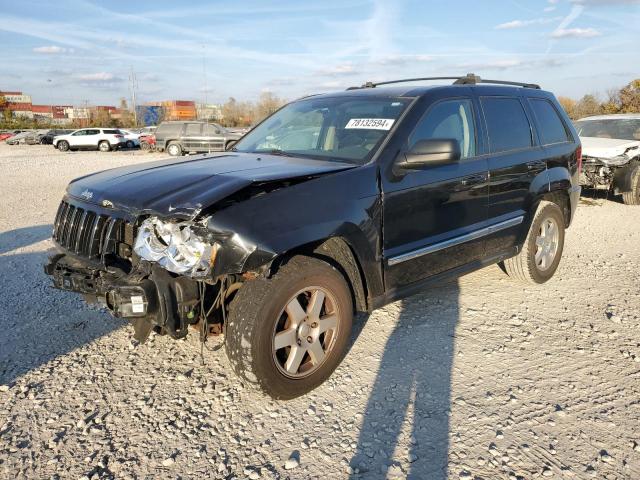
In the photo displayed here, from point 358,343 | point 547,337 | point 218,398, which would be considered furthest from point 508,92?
point 218,398

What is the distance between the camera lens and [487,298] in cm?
494

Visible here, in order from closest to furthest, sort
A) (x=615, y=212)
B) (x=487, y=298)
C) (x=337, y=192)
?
(x=337, y=192) < (x=487, y=298) < (x=615, y=212)

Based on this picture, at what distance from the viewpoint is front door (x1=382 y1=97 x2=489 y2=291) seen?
3.54 m

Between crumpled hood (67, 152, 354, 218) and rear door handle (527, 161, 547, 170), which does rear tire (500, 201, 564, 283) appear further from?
crumpled hood (67, 152, 354, 218)

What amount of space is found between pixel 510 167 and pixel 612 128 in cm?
814

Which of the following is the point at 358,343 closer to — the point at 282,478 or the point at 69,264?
the point at 282,478

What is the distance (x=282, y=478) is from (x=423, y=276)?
1.93 meters

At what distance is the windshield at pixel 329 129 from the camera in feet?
12.1

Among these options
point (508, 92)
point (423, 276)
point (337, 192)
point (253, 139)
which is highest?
point (508, 92)

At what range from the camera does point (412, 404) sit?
10.3 feet

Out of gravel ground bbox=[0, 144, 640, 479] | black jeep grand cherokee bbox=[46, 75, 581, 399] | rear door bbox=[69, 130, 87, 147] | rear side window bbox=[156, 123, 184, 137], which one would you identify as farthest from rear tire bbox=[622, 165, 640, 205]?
rear door bbox=[69, 130, 87, 147]

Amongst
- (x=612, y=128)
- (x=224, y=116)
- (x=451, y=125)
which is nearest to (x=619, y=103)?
(x=612, y=128)

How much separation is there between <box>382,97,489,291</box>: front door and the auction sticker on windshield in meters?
0.20

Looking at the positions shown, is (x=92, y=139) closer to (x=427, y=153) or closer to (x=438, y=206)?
(x=438, y=206)
